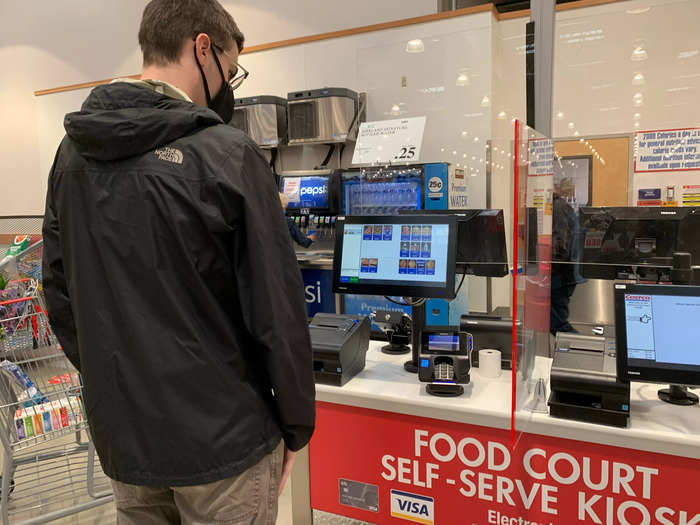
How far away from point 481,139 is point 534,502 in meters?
3.72

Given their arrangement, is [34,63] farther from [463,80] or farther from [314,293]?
[463,80]

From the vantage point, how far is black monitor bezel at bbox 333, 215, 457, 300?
1970mm

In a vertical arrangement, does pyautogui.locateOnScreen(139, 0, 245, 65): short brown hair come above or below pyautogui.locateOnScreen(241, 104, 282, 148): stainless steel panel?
below

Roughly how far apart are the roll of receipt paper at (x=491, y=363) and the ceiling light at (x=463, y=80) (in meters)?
3.48

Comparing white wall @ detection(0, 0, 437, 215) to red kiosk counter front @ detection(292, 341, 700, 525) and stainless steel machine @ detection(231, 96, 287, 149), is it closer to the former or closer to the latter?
stainless steel machine @ detection(231, 96, 287, 149)

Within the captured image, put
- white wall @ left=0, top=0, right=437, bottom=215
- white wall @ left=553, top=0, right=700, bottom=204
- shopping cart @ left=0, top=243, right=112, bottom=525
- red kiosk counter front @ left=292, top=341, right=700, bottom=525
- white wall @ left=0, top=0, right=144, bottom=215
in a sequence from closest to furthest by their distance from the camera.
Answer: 1. red kiosk counter front @ left=292, top=341, right=700, bottom=525
2. shopping cart @ left=0, top=243, right=112, bottom=525
3. white wall @ left=553, top=0, right=700, bottom=204
4. white wall @ left=0, top=0, right=437, bottom=215
5. white wall @ left=0, top=0, right=144, bottom=215

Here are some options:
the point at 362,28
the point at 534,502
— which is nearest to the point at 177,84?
the point at 534,502

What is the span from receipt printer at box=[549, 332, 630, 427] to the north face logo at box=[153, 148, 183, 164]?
1318mm

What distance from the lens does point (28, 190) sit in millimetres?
7766

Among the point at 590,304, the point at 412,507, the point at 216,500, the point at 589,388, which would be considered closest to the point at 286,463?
the point at 216,500

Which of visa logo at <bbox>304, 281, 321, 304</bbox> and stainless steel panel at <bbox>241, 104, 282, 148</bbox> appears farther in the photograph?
stainless steel panel at <bbox>241, 104, 282, 148</bbox>

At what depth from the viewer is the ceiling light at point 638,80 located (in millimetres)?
3656

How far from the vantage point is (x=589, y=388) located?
1672 millimetres

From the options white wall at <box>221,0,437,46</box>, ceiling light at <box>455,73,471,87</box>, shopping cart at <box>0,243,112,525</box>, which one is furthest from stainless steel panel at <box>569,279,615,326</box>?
white wall at <box>221,0,437,46</box>
